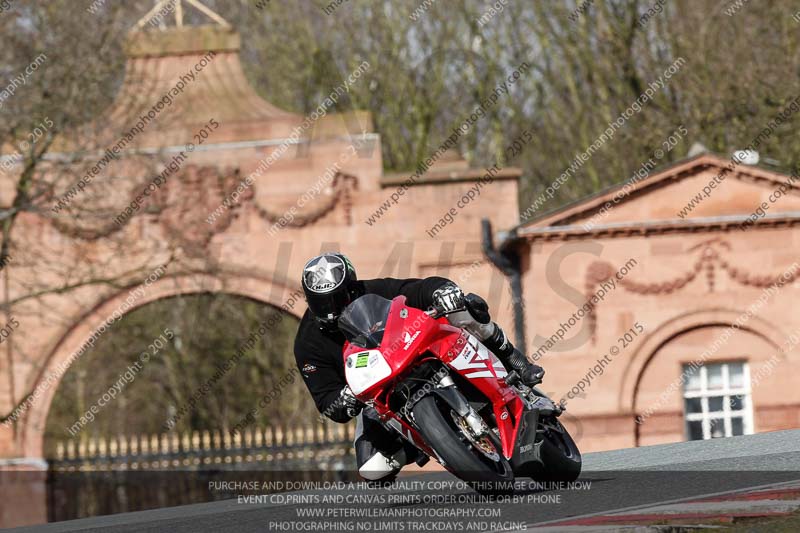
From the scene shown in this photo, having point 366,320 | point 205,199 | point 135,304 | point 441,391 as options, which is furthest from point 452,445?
point 135,304

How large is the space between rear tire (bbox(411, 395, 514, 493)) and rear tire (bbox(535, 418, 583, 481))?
751mm

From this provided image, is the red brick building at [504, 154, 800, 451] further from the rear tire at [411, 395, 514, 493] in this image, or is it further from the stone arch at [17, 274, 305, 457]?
the rear tire at [411, 395, 514, 493]

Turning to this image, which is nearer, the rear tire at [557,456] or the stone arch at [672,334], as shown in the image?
the rear tire at [557,456]

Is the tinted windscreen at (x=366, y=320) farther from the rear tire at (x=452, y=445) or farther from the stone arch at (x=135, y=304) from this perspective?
the stone arch at (x=135, y=304)

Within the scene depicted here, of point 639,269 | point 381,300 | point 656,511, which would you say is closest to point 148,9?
point 639,269

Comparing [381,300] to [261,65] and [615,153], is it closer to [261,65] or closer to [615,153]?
[615,153]

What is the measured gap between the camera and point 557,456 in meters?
9.02

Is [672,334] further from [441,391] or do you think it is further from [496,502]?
[441,391]

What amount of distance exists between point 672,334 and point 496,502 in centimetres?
1630

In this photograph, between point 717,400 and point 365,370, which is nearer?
point 365,370

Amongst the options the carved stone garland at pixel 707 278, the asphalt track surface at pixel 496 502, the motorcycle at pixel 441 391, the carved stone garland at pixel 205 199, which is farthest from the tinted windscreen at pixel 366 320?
the carved stone garland at pixel 205 199

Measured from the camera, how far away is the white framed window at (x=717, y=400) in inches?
950

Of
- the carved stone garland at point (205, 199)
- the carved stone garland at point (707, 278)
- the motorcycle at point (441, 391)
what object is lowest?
the motorcycle at point (441, 391)

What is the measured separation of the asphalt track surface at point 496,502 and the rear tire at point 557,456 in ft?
0.33
